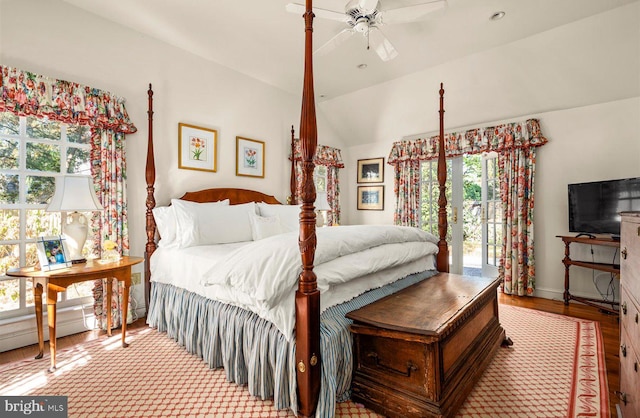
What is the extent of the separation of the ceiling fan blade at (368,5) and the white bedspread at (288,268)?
1.62m

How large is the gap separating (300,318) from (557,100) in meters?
4.05

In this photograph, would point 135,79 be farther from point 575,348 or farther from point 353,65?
point 575,348

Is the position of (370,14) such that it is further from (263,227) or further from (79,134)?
(79,134)

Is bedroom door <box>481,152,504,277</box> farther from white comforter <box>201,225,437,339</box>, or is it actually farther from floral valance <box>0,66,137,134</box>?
floral valance <box>0,66,137,134</box>

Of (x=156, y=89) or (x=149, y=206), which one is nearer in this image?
(x=149, y=206)

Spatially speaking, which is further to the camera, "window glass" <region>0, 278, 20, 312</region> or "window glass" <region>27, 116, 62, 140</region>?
"window glass" <region>27, 116, 62, 140</region>

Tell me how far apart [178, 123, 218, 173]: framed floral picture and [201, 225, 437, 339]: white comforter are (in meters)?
1.87

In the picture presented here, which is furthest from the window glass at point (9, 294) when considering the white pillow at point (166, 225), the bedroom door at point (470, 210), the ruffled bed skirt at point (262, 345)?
the bedroom door at point (470, 210)

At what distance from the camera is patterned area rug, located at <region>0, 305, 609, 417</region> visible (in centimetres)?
172

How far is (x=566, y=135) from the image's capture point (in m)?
3.70

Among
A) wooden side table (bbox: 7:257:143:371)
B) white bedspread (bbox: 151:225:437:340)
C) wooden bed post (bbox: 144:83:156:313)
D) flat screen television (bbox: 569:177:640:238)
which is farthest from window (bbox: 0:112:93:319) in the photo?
flat screen television (bbox: 569:177:640:238)

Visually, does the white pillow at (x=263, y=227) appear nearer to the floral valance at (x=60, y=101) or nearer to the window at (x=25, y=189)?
the floral valance at (x=60, y=101)

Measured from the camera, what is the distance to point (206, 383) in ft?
6.48

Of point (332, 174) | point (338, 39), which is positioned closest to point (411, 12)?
point (338, 39)
